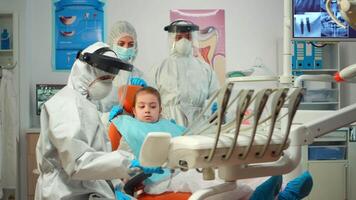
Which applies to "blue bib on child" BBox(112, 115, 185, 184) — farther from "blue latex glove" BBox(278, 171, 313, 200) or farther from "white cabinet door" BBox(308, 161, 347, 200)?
"white cabinet door" BBox(308, 161, 347, 200)

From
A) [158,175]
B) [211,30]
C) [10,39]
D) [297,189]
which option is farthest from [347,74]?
[10,39]

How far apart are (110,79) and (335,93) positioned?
10.8 ft

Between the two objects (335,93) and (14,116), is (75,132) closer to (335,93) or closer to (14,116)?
(14,116)

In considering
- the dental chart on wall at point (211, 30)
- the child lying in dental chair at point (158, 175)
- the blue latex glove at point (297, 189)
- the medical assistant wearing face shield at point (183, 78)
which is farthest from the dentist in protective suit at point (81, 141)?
the dental chart on wall at point (211, 30)

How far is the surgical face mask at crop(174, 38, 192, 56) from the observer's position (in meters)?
3.66

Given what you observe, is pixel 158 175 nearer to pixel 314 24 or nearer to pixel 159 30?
pixel 314 24

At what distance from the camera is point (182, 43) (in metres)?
3.66

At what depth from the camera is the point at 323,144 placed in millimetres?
4281

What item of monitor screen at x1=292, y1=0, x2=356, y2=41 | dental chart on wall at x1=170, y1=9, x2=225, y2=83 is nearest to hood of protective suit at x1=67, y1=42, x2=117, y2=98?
monitor screen at x1=292, y1=0, x2=356, y2=41

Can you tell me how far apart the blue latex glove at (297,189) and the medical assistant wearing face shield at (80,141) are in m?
0.63

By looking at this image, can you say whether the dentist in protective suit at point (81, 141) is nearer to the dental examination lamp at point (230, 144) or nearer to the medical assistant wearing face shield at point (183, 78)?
the dental examination lamp at point (230, 144)

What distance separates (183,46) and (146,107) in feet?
3.72

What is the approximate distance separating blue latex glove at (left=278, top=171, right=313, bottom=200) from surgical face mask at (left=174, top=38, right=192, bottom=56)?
246 centimetres

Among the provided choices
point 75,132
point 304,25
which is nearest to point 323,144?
point 304,25
